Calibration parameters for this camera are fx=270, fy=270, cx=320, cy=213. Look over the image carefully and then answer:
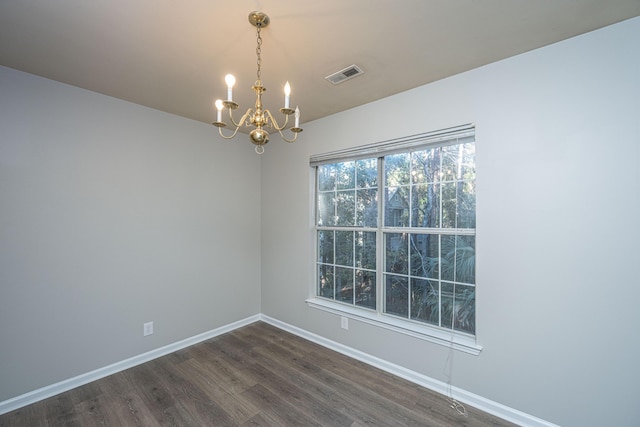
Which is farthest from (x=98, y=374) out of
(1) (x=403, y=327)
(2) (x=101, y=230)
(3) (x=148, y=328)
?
(1) (x=403, y=327)

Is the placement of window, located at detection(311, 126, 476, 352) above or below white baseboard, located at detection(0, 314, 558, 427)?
above

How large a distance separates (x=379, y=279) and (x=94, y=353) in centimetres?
273

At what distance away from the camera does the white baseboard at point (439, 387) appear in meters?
1.88

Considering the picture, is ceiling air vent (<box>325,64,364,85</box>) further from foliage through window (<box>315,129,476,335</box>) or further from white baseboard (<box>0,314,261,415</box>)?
white baseboard (<box>0,314,261,415</box>)

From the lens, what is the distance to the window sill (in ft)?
7.02

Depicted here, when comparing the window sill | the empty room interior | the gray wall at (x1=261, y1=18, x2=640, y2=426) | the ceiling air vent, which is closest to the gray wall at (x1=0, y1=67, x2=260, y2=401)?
the empty room interior

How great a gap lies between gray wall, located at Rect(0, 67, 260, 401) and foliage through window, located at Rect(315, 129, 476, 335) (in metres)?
1.37

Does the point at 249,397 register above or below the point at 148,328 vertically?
below

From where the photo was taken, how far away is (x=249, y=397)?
220 centimetres

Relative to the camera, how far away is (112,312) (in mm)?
2547

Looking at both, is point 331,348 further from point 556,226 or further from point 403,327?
point 556,226

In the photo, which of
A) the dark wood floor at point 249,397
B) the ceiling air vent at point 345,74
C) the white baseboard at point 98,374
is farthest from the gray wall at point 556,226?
the white baseboard at point 98,374

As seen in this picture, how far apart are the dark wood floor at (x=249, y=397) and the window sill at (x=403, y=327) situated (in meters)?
0.42

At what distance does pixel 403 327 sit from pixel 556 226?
55.6 inches
